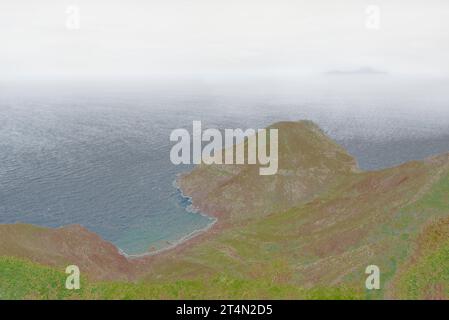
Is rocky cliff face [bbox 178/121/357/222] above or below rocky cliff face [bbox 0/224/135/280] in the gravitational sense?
above

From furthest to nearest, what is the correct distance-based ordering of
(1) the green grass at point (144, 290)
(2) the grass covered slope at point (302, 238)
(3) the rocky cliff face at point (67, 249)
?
(3) the rocky cliff face at point (67, 249)
(2) the grass covered slope at point (302, 238)
(1) the green grass at point (144, 290)

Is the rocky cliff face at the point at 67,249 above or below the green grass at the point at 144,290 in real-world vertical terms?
below

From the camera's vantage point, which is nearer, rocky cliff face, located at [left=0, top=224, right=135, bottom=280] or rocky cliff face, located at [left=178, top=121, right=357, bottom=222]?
rocky cliff face, located at [left=0, top=224, right=135, bottom=280]

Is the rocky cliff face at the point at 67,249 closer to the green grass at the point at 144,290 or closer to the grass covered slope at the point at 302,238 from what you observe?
the grass covered slope at the point at 302,238

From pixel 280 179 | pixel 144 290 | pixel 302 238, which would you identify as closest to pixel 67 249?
pixel 302 238

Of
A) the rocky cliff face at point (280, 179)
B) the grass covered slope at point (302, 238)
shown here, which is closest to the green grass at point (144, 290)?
the grass covered slope at point (302, 238)

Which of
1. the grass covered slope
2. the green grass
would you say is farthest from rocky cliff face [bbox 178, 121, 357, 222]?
the green grass

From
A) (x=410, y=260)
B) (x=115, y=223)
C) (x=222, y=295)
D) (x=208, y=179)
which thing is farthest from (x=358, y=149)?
(x=222, y=295)

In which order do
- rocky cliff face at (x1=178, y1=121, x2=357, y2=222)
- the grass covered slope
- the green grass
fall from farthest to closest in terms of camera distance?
rocky cliff face at (x1=178, y1=121, x2=357, y2=222) < the grass covered slope < the green grass

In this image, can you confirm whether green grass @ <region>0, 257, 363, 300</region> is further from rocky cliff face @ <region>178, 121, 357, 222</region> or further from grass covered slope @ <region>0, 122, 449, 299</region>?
rocky cliff face @ <region>178, 121, 357, 222</region>

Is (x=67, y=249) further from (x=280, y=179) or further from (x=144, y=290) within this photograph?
(x=280, y=179)
